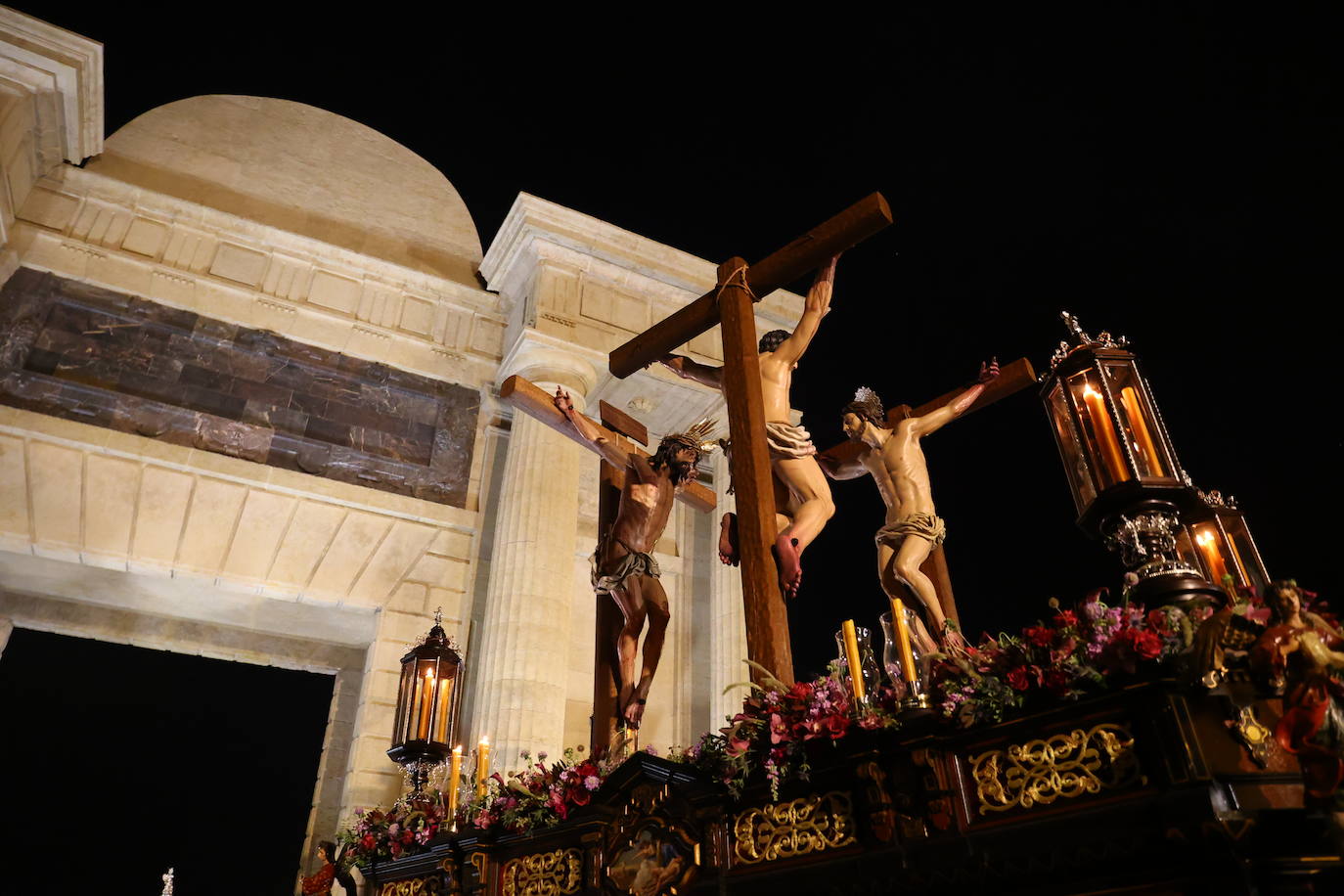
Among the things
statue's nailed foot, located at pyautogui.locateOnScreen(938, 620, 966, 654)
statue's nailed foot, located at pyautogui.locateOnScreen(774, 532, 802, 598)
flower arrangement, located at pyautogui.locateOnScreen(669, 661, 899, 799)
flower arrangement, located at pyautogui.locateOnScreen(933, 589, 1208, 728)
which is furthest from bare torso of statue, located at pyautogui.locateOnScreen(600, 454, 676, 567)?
flower arrangement, located at pyautogui.locateOnScreen(933, 589, 1208, 728)

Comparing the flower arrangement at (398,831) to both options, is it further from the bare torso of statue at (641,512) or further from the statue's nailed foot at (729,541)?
the statue's nailed foot at (729,541)

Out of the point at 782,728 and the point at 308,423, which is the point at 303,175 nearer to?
the point at 308,423

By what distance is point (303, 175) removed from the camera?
37.9ft


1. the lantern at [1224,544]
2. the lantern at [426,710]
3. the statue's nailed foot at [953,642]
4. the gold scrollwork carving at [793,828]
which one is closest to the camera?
the gold scrollwork carving at [793,828]

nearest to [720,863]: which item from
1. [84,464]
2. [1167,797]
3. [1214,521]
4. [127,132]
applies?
[1167,797]

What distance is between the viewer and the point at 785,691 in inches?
129

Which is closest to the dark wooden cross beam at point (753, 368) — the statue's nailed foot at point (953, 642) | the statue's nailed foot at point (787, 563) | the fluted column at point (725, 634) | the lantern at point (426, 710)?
the statue's nailed foot at point (787, 563)

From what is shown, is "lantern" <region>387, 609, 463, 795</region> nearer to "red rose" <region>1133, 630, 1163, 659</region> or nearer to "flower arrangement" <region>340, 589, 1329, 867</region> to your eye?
"flower arrangement" <region>340, 589, 1329, 867</region>

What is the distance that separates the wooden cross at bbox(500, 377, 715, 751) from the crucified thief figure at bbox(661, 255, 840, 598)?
0.63 metres

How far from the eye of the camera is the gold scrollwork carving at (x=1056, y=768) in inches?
93.7

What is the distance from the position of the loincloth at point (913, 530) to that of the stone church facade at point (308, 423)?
4433 millimetres

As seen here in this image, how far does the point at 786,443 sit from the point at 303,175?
9.54 meters

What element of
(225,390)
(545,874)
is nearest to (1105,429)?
(545,874)

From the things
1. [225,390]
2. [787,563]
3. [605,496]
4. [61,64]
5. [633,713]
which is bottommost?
[633,713]
